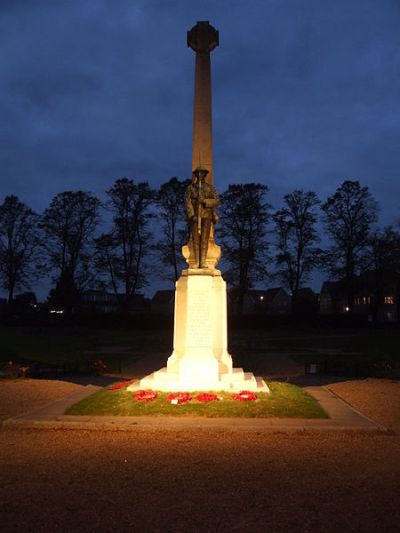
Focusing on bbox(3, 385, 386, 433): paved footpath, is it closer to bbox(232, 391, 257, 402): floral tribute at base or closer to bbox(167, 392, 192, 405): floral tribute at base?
bbox(167, 392, 192, 405): floral tribute at base

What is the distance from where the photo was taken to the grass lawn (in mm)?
8875

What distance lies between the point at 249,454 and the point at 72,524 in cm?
301

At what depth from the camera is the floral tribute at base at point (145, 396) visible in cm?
973

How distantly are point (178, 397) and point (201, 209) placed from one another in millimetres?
4587

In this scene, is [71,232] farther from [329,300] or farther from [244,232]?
[329,300]

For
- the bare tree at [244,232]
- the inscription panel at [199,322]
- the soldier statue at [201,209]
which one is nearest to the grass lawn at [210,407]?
the inscription panel at [199,322]

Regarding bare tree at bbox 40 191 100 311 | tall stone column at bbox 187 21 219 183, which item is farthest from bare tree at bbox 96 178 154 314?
tall stone column at bbox 187 21 219 183

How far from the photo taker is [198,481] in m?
5.61

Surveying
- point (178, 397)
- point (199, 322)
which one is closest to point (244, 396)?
point (178, 397)

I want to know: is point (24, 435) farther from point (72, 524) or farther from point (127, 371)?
point (127, 371)

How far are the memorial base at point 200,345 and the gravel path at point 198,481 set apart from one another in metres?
2.81

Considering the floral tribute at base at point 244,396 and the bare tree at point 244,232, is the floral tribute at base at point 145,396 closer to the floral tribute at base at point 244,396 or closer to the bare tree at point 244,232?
the floral tribute at base at point 244,396

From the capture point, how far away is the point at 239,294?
135 ft

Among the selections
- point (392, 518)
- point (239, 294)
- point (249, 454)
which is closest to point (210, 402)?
point (249, 454)
